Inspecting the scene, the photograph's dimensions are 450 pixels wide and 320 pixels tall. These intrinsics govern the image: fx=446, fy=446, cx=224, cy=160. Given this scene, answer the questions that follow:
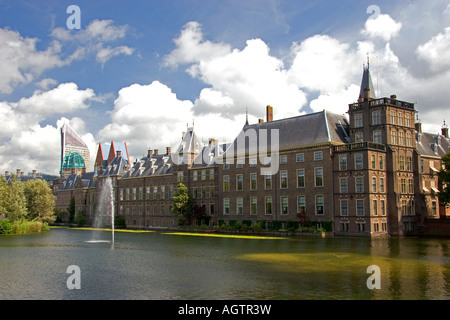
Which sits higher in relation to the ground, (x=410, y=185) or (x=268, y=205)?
(x=410, y=185)

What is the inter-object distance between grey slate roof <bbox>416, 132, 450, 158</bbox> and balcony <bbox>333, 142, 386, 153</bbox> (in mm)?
9275

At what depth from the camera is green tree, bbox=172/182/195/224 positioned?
76.2 m

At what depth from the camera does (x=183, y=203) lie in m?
76.3

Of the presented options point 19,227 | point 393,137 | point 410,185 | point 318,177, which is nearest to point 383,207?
point 410,185

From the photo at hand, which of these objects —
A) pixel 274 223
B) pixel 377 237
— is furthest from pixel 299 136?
pixel 377 237

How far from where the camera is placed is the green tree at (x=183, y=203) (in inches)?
3002

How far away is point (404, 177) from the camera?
5859 cm

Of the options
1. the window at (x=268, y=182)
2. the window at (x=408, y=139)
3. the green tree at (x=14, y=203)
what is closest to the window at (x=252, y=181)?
the window at (x=268, y=182)

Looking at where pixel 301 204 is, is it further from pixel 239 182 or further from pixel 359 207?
pixel 239 182

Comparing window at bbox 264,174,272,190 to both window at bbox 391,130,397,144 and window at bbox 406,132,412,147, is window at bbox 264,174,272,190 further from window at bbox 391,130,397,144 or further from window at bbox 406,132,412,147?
window at bbox 406,132,412,147

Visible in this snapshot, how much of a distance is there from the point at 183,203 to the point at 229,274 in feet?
167

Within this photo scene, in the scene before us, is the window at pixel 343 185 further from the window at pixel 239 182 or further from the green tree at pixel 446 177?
the window at pixel 239 182
